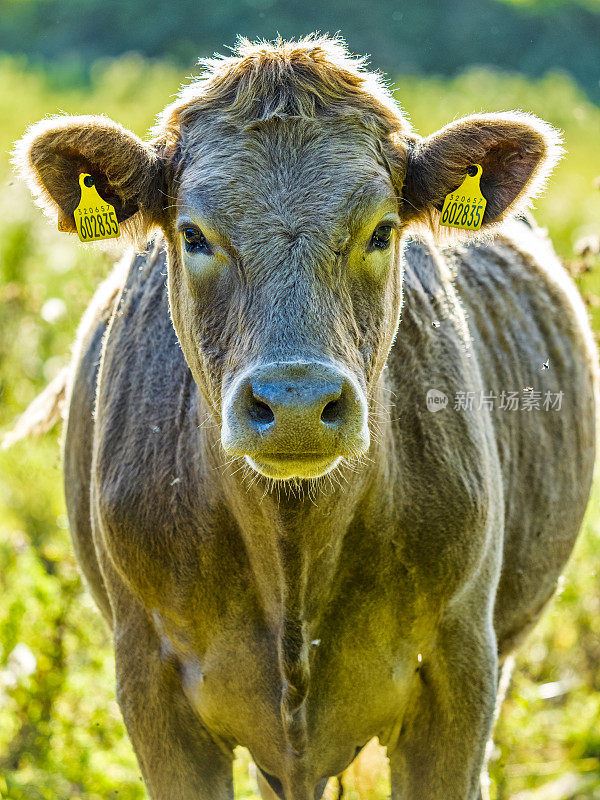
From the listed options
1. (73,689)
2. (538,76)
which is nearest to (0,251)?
(73,689)

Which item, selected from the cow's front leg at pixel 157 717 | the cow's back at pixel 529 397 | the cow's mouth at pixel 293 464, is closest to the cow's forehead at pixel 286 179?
the cow's mouth at pixel 293 464

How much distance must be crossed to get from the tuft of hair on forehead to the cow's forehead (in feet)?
0.23

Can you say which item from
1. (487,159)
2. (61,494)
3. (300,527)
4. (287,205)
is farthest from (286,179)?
(61,494)

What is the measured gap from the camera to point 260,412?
9.20 feet

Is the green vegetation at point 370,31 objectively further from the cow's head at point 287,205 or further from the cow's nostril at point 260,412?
the cow's nostril at point 260,412

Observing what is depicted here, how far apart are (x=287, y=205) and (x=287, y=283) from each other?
0.81 ft

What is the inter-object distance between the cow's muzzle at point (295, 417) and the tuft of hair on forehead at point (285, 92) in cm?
93

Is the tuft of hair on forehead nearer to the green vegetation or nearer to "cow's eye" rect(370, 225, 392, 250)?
"cow's eye" rect(370, 225, 392, 250)

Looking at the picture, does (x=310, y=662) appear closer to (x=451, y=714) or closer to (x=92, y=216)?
(x=451, y=714)

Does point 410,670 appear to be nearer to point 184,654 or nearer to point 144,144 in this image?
point 184,654

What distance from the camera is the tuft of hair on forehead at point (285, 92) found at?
337 centimetres

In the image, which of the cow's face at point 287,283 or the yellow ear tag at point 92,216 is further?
the yellow ear tag at point 92,216

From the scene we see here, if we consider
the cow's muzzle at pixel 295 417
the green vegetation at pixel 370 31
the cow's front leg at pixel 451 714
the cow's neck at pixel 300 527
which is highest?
the green vegetation at pixel 370 31

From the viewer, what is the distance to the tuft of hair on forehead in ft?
11.1
